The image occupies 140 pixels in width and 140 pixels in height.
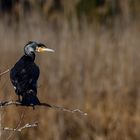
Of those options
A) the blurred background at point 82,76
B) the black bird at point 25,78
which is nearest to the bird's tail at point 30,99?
the black bird at point 25,78

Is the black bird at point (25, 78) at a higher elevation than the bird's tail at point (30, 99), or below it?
higher

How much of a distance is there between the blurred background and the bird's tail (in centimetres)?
322

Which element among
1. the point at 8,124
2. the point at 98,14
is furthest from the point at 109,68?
the point at 98,14

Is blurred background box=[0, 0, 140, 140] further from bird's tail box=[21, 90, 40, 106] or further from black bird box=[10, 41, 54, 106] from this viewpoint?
bird's tail box=[21, 90, 40, 106]

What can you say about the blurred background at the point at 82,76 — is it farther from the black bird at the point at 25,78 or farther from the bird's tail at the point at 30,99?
→ the bird's tail at the point at 30,99

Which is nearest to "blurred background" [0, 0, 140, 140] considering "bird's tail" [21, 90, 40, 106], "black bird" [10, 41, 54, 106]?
"black bird" [10, 41, 54, 106]

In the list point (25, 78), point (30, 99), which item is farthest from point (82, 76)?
point (30, 99)

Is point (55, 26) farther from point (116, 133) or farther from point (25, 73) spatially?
point (25, 73)

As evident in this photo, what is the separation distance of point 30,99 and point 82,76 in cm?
448

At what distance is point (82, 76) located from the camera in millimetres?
8664

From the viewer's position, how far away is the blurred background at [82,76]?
8.11 metres

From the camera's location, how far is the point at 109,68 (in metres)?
8.80

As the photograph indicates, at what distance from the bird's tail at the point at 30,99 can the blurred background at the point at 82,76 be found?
10.6 ft

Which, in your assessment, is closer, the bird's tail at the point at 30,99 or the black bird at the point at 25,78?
the bird's tail at the point at 30,99
